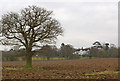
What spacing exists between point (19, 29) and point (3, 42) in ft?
9.51

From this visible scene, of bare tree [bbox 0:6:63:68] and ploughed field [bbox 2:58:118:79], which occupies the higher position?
bare tree [bbox 0:6:63:68]

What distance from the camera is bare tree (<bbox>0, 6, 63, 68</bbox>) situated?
26145mm

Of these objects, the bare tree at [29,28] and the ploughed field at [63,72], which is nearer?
the ploughed field at [63,72]

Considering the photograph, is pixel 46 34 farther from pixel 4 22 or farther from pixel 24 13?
pixel 4 22

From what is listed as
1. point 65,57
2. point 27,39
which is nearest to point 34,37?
point 27,39

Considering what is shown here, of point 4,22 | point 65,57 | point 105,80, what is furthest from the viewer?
point 65,57

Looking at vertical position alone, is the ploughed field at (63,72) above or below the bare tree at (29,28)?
below

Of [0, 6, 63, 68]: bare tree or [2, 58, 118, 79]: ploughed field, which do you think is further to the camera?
[0, 6, 63, 68]: bare tree

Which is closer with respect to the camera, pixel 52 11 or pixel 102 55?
pixel 52 11

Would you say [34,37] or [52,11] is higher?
[52,11]

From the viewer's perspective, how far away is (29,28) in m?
27.0

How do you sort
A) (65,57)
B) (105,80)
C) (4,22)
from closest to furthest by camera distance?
(105,80) → (4,22) → (65,57)

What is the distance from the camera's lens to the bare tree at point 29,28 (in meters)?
26.1

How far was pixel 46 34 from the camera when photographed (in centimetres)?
2686
